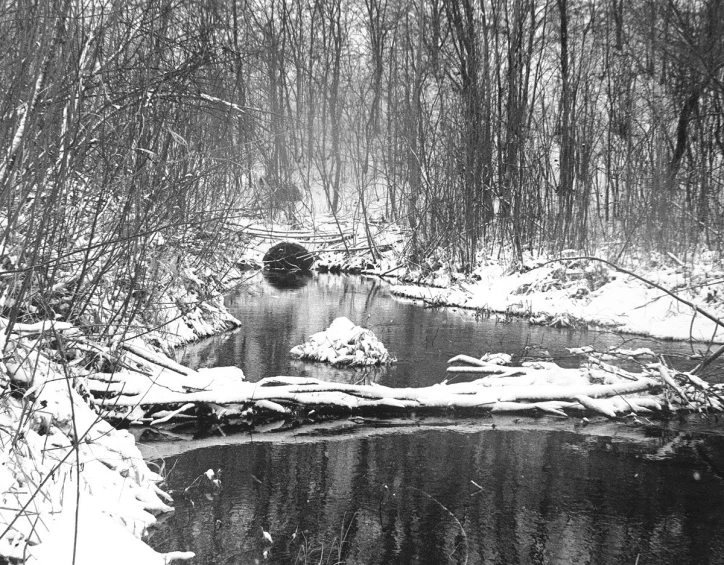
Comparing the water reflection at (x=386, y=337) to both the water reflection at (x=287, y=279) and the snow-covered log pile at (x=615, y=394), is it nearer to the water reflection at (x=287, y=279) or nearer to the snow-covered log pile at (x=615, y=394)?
the snow-covered log pile at (x=615, y=394)

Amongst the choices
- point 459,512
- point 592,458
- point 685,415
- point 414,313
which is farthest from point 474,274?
point 459,512

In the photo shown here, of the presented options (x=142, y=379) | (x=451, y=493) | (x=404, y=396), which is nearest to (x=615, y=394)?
(x=404, y=396)

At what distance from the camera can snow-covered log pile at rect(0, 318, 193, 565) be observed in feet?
11.1

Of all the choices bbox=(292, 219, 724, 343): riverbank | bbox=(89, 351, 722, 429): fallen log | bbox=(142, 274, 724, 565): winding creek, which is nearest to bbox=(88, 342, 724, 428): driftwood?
bbox=(89, 351, 722, 429): fallen log

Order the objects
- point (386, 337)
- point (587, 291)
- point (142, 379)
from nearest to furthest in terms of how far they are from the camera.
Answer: point (142, 379) → point (386, 337) → point (587, 291)

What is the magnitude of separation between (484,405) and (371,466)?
1.91 m

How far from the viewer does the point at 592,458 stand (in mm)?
5934

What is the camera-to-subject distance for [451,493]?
16.8ft

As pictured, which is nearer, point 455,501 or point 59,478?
point 59,478

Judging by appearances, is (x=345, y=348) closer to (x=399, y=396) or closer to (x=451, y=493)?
(x=399, y=396)

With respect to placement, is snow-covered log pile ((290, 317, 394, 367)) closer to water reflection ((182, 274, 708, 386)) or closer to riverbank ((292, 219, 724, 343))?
water reflection ((182, 274, 708, 386))

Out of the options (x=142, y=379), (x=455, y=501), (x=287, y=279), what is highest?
(x=287, y=279)

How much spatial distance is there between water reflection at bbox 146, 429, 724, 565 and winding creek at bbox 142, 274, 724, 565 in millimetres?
13

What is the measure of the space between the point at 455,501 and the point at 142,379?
3209 mm
